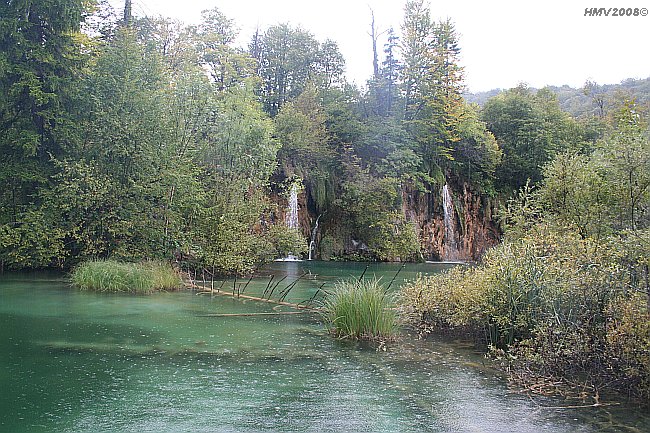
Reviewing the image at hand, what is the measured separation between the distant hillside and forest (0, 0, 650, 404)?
1233 mm

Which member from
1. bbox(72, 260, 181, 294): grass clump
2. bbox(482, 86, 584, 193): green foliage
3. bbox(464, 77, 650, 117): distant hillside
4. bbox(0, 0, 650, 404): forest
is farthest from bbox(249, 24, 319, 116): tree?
bbox(72, 260, 181, 294): grass clump

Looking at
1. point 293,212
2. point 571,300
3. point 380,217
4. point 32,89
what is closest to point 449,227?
point 380,217

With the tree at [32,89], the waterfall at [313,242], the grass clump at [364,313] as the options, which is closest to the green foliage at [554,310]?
the grass clump at [364,313]

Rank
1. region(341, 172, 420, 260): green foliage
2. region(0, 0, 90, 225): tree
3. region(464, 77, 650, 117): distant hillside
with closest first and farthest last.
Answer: region(0, 0, 90, 225): tree → region(341, 172, 420, 260): green foliage → region(464, 77, 650, 117): distant hillside

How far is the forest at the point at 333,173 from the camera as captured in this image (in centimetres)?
943

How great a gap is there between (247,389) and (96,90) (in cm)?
1527

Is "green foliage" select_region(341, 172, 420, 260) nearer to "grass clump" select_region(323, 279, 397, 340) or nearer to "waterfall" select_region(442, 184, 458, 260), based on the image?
"waterfall" select_region(442, 184, 458, 260)

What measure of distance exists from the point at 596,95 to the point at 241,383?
51.8m

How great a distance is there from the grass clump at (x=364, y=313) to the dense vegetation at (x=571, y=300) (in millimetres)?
907

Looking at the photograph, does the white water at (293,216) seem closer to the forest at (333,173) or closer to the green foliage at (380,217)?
the forest at (333,173)

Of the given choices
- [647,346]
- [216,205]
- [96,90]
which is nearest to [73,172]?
[96,90]

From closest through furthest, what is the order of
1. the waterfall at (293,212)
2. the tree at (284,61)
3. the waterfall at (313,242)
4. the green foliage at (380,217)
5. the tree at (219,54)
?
1. the waterfall at (293,212)
2. the green foliage at (380,217)
3. the waterfall at (313,242)
4. the tree at (219,54)
5. the tree at (284,61)

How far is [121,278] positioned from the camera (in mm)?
17031

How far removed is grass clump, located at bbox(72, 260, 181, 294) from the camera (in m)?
17.0
